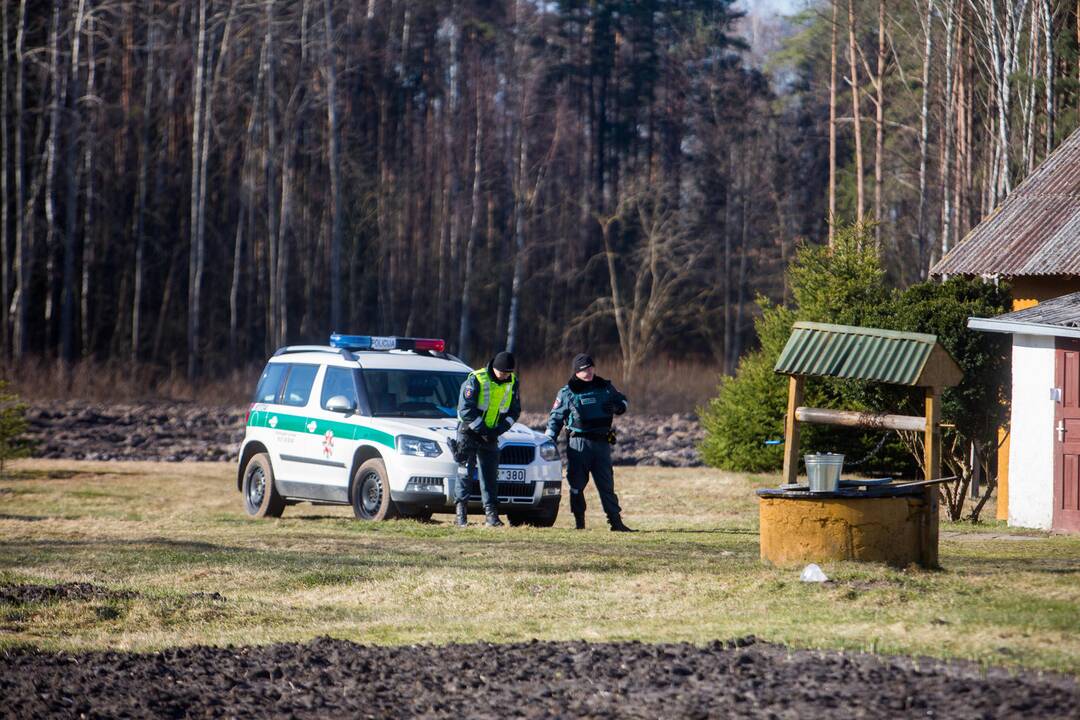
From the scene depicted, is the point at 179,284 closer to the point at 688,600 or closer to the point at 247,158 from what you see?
the point at 247,158

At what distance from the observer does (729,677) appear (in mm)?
7473

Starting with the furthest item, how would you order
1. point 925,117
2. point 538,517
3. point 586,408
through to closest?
point 925,117 < point 538,517 < point 586,408

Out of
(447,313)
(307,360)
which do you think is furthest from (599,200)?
(307,360)

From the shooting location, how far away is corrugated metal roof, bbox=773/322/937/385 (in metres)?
11.1

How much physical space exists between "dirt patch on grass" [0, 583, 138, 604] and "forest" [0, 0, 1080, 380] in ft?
87.7

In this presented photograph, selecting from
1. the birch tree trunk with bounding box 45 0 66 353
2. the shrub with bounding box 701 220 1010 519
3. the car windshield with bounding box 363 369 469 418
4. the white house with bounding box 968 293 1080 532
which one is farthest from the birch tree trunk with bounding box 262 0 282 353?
the white house with bounding box 968 293 1080 532

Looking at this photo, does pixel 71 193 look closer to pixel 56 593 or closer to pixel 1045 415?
pixel 1045 415

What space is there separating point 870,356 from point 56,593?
6539mm

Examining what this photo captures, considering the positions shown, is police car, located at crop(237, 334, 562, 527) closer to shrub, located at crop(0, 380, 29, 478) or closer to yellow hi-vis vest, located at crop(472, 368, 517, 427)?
yellow hi-vis vest, located at crop(472, 368, 517, 427)

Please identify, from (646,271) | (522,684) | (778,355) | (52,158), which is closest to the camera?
(522,684)

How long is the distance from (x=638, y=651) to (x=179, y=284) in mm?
42314

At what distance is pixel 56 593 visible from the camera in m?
11.0

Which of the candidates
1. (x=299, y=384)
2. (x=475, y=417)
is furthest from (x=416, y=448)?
(x=299, y=384)

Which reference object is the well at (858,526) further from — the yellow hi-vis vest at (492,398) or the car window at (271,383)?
the car window at (271,383)
